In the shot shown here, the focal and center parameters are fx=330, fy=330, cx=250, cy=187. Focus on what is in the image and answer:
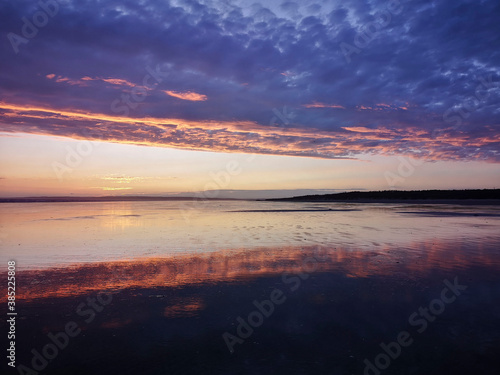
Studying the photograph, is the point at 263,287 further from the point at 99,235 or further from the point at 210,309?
the point at 99,235

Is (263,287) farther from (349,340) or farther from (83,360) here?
(83,360)

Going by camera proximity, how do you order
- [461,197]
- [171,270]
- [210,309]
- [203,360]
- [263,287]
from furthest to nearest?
1. [461,197]
2. [171,270]
3. [263,287]
4. [210,309]
5. [203,360]

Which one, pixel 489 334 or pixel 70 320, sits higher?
pixel 489 334

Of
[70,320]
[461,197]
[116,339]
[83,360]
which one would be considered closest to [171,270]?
[70,320]

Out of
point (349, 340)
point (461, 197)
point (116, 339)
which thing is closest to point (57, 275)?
point (116, 339)

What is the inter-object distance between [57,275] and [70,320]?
492 cm

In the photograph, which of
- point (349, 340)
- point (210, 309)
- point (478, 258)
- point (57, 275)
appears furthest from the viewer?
point (478, 258)

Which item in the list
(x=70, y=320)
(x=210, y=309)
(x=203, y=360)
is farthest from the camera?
(x=210, y=309)

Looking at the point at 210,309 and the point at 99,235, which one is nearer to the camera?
the point at 210,309

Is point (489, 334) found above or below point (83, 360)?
above

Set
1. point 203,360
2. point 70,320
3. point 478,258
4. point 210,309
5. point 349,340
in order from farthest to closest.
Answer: point 478,258
point 210,309
point 70,320
point 349,340
point 203,360

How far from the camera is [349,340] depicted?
6824 millimetres

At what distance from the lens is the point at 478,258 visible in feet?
47.5

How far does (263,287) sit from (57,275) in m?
7.53
